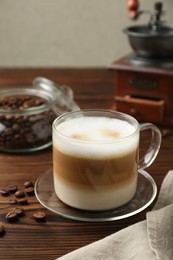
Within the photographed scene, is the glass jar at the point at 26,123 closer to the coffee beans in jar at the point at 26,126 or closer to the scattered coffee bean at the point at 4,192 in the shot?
the coffee beans in jar at the point at 26,126

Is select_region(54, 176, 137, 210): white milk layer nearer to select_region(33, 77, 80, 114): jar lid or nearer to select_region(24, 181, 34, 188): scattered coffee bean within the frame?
select_region(24, 181, 34, 188): scattered coffee bean

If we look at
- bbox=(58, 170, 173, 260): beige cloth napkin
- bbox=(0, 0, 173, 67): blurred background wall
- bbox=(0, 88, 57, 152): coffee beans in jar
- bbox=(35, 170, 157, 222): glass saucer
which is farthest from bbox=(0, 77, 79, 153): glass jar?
bbox=(0, 0, 173, 67): blurred background wall

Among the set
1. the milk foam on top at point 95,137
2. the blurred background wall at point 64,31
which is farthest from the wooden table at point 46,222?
the blurred background wall at point 64,31

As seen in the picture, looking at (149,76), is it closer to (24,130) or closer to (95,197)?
(24,130)

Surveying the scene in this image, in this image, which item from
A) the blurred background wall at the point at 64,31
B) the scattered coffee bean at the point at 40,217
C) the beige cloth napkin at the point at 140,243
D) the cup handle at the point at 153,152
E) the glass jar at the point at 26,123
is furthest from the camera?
the blurred background wall at the point at 64,31

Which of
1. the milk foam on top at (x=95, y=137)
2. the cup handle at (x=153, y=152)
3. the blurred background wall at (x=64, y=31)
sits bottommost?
the blurred background wall at (x=64, y=31)

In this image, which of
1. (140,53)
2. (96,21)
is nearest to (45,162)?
(140,53)

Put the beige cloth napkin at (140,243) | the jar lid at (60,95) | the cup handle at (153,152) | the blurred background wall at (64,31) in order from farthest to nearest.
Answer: the blurred background wall at (64,31)
the jar lid at (60,95)
the cup handle at (153,152)
the beige cloth napkin at (140,243)
